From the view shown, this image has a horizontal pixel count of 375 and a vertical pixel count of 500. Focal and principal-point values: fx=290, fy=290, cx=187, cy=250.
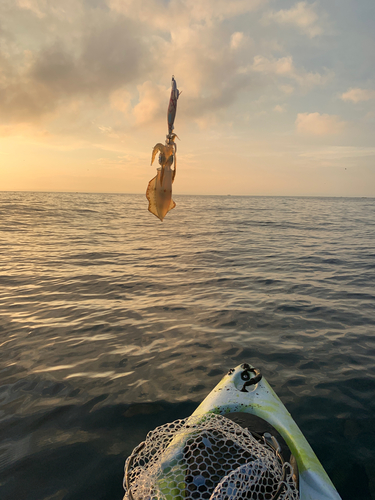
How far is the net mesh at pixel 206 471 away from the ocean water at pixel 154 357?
799mm

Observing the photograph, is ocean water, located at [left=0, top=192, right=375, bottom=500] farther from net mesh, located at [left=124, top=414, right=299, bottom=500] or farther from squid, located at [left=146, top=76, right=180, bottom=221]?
squid, located at [left=146, top=76, right=180, bottom=221]

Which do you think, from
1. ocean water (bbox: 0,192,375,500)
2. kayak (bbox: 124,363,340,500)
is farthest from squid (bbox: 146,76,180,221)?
ocean water (bbox: 0,192,375,500)

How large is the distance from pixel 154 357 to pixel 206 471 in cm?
275

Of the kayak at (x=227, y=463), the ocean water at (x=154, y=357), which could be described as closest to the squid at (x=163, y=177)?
the kayak at (x=227, y=463)

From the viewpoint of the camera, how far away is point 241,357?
514 centimetres

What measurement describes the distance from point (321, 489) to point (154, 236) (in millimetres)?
18783

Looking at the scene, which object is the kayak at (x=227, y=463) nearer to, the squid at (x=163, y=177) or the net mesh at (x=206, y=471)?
the net mesh at (x=206, y=471)

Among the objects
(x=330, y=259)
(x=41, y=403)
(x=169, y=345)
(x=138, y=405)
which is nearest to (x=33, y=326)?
(x=41, y=403)

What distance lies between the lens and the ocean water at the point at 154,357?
127 inches

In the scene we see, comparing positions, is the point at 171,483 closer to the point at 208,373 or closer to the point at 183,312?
the point at 208,373

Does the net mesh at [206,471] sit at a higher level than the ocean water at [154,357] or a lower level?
higher

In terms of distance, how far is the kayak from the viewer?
2.25 metres

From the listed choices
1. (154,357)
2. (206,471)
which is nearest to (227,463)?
(206,471)

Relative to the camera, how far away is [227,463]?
8.02 ft
